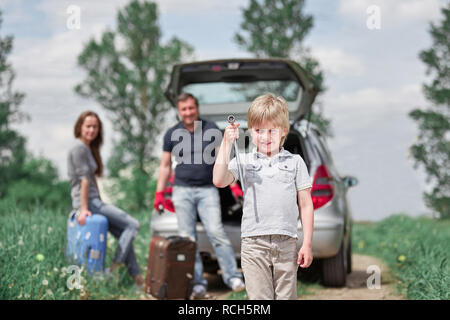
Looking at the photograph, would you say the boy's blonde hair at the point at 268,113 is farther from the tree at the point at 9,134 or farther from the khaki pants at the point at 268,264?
the tree at the point at 9,134

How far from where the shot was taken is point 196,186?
215 inches

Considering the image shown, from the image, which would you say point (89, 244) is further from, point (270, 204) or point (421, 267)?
point (421, 267)

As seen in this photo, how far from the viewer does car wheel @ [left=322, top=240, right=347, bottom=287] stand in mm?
5738

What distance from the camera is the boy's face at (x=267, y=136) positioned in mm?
2898

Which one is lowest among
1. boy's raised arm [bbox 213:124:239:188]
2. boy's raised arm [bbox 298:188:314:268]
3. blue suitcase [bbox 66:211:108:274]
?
blue suitcase [bbox 66:211:108:274]

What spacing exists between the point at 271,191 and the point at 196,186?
101 inches

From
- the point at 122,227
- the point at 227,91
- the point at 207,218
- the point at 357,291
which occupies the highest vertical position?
the point at 227,91

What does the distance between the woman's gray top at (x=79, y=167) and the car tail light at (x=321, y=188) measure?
216 centimetres

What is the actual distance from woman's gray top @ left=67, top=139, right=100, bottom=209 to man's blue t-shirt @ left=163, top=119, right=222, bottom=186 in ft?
2.83

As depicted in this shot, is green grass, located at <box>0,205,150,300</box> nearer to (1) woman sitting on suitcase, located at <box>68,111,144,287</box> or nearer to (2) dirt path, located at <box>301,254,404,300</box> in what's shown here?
(1) woman sitting on suitcase, located at <box>68,111,144,287</box>

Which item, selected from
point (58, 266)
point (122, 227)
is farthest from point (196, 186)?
point (58, 266)

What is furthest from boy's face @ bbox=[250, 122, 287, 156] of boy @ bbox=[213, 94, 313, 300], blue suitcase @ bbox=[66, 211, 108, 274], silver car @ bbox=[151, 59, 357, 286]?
blue suitcase @ bbox=[66, 211, 108, 274]

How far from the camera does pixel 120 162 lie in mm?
22422

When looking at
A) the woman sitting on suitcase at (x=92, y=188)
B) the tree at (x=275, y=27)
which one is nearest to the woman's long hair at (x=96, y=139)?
the woman sitting on suitcase at (x=92, y=188)
